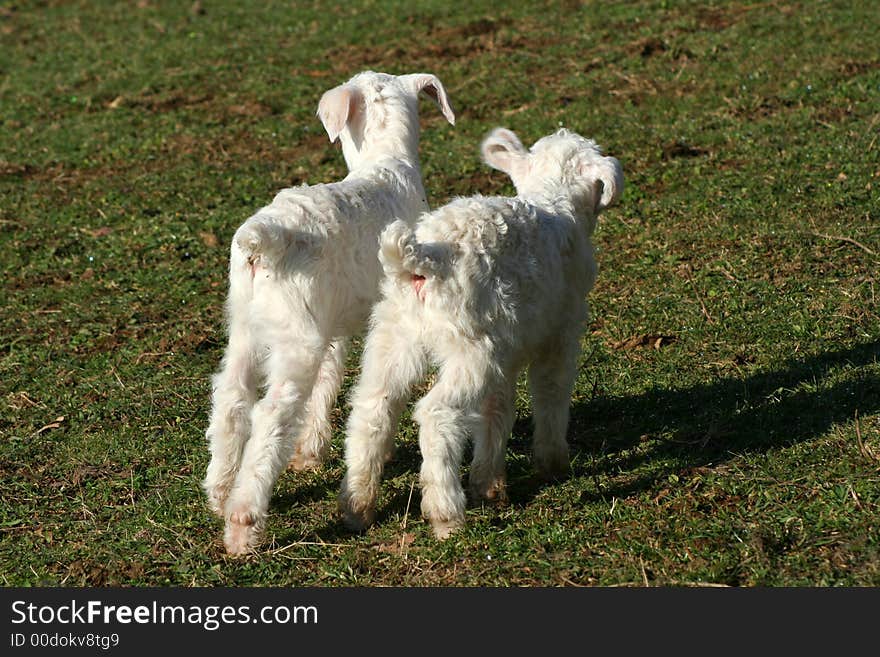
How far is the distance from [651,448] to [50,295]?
5.84 m

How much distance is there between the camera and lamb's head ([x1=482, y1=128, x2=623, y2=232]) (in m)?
6.96

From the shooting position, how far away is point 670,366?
322 inches

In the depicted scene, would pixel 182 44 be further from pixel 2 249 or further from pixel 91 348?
pixel 91 348

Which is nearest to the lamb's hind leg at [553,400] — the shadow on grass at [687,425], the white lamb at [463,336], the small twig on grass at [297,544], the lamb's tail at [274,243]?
the white lamb at [463,336]

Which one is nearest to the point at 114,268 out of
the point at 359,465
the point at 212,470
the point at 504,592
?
the point at 212,470

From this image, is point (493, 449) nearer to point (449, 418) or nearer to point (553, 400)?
point (553, 400)

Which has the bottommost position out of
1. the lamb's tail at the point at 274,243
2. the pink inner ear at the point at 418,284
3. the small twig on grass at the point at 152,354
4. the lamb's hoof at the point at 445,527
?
the small twig on grass at the point at 152,354

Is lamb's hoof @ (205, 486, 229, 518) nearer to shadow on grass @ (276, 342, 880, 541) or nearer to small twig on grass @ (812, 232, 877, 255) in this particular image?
shadow on grass @ (276, 342, 880, 541)

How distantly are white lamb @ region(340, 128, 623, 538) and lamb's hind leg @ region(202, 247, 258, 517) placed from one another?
70 cm

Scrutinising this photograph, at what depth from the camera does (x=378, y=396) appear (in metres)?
6.08

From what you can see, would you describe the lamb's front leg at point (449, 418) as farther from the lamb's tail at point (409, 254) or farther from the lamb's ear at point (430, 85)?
the lamb's ear at point (430, 85)

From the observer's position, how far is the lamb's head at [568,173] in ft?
22.8

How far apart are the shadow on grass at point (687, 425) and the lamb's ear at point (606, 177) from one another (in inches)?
57.6

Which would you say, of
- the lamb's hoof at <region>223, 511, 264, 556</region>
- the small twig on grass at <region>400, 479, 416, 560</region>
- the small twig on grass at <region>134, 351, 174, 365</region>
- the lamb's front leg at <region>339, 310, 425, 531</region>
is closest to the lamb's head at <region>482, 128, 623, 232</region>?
the lamb's front leg at <region>339, 310, 425, 531</region>
